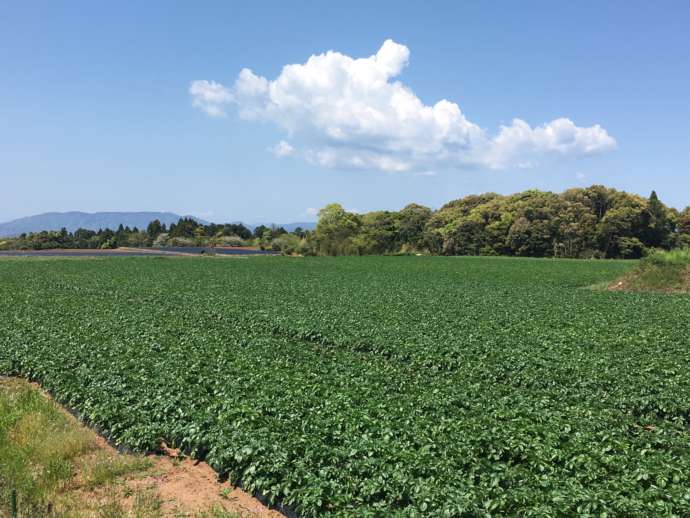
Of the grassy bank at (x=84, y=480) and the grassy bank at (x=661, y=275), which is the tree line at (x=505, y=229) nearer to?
the grassy bank at (x=661, y=275)

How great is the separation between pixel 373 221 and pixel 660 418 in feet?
314

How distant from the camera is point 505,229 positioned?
92.5 meters

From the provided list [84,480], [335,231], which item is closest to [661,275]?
[84,480]

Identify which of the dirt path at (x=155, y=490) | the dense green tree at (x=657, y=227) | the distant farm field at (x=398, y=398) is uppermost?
the dense green tree at (x=657, y=227)

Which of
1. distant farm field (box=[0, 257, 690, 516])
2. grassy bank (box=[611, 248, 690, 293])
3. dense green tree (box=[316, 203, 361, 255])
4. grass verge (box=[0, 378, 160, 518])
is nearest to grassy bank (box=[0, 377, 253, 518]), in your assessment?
grass verge (box=[0, 378, 160, 518])

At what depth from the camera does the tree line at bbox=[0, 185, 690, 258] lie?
269ft

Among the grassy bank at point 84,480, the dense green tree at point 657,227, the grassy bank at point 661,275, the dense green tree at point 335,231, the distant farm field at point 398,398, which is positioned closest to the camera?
the distant farm field at point 398,398

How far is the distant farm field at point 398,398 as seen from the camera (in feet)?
21.6

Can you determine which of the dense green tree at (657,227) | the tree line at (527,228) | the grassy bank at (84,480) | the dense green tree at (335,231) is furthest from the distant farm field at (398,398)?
the dense green tree at (335,231)

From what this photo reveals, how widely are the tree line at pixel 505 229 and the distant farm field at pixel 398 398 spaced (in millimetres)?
68060

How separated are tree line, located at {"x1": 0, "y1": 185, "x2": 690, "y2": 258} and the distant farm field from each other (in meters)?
68.1

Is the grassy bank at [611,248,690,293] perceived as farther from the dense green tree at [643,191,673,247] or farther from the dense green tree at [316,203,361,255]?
the dense green tree at [316,203,361,255]

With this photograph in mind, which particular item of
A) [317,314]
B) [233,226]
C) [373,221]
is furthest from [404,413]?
[233,226]

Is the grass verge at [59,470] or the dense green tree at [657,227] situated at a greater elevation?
the dense green tree at [657,227]
